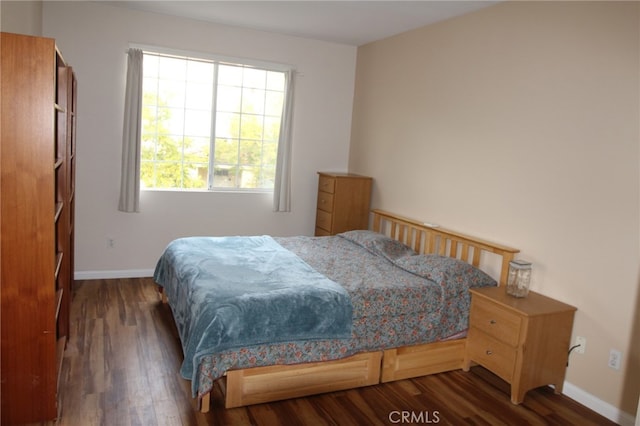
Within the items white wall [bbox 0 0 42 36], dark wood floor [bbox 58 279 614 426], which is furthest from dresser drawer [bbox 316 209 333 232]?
white wall [bbox 0 0 42 36]

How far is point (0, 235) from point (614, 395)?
130 inches

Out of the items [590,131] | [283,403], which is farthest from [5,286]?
[590,131]

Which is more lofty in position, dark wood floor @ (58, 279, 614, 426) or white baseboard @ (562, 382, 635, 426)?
white baseboard @ (562, 382, 635, 426)

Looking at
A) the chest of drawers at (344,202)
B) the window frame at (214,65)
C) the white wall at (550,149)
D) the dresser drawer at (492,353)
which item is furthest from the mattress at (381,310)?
the window frame at (214,65)

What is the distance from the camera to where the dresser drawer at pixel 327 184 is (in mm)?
5094

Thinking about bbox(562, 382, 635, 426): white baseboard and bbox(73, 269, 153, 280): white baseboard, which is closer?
bbox(562, 382, 635, 426): white baseboard

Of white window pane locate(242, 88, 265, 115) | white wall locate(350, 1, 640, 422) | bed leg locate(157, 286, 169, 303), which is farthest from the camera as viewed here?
white window pane locate(242, 88, 265, 115)

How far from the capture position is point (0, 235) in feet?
7.14

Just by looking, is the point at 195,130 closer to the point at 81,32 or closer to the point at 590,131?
the point at 81,32

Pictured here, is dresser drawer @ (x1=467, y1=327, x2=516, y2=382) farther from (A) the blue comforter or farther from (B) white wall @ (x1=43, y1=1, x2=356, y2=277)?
(B) white wall @ (x1=43, y1=1, x2=356, y2=277)

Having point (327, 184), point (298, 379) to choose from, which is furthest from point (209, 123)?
point (298, 379)

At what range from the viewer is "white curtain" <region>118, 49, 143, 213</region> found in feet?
15.0

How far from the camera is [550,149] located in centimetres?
322

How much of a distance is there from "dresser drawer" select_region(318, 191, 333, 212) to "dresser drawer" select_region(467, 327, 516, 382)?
226 cm
